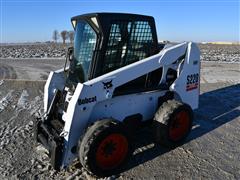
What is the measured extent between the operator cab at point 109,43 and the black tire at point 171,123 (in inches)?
23.1

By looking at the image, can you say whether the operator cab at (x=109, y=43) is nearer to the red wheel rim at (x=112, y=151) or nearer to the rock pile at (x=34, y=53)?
the red wheel rim at (x=112, y=151)

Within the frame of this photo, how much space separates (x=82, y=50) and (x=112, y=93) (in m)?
0.96

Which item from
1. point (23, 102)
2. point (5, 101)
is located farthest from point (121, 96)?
point (5, 101)

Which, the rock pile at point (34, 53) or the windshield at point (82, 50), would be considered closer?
the windshield at point (82, 50)

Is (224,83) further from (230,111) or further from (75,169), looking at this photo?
(75,169)

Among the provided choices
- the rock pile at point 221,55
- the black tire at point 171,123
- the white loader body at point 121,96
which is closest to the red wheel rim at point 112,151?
the white loader body at point 121,96

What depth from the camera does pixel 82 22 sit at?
15.5 feet

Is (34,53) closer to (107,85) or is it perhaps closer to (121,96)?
(121,96)

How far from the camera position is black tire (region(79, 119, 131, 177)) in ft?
12.7

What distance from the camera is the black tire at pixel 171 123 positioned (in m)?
4.80

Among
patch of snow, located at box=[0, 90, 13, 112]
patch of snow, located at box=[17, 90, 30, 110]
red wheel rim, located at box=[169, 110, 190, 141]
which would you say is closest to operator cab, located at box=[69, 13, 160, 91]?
red wheel rim, located at box=[169, 110, 190, 141]

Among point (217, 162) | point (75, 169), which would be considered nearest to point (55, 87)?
A: point (75, 169)

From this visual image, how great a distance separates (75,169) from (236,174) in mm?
2384

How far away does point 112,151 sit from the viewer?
4.14 m
